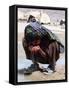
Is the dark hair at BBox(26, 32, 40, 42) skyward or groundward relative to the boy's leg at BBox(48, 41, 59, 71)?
skyward

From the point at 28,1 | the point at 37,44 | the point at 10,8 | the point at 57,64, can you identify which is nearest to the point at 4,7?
the point at 10,8

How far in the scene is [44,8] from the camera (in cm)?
147

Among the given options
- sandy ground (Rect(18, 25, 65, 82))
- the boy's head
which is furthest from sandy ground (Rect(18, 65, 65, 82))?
the boy's head

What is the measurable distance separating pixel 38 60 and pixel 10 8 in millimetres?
311

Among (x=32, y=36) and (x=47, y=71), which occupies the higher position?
(x=32, y=36)

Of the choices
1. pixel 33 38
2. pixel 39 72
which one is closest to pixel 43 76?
pixel 39 72

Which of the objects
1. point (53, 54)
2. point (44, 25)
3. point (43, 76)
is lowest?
point (43, 76)

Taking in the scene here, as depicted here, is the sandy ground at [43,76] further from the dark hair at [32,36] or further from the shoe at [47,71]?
the dark hair at [32,36]

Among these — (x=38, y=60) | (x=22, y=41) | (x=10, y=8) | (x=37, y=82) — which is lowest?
(x=37, y=82)

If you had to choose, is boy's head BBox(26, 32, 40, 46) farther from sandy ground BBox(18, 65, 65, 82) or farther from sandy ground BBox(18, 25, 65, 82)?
sandy ground BBox(18, 65, 65, 82)

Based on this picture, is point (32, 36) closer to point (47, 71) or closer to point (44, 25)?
point (44, 25)

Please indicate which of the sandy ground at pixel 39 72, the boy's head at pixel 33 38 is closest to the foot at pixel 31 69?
the sandy ground at pixel 39 72

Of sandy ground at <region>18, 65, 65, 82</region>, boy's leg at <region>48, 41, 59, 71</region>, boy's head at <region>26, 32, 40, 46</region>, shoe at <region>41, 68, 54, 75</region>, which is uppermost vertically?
boy's head at <region>26, 32, 40, 46</region>

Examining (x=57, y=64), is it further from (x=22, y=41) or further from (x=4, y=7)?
(x=4, y=7)
